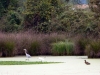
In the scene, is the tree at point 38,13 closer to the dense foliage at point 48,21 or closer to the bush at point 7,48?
the dense foliage at point 48,21

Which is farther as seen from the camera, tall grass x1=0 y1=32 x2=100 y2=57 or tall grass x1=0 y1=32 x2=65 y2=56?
tall grass x1=0 y1=32 x2=65 y2=56

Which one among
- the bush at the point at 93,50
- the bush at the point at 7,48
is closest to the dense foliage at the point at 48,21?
the bush at the point at 7,48

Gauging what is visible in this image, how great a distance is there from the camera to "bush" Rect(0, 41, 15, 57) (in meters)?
25.6

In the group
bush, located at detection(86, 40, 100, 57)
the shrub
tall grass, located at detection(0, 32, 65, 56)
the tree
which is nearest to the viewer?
bush, located at detection(86, 40, 100, 57)

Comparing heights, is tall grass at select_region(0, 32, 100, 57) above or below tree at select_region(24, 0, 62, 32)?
below

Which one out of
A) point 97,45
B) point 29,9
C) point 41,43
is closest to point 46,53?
Answer: point 41,43

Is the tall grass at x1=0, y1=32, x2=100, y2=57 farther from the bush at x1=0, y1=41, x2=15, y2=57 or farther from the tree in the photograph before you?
the tree

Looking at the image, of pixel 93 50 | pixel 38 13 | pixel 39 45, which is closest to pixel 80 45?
pixel 39 45

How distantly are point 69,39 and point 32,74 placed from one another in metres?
13.3

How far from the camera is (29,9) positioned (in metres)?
34.4

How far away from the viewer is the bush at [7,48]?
2558cm

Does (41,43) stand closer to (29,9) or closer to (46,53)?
(46,53)

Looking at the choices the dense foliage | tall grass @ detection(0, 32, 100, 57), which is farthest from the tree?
tall grass @ detection(0, 32, 100, 57)

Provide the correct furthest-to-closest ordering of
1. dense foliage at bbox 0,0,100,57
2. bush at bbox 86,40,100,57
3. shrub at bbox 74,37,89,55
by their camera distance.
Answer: dense foliage at bbox 0,0,100,57 → shrub at bbox 74,37,89,55 → bush at bbox 86,40,100,57
